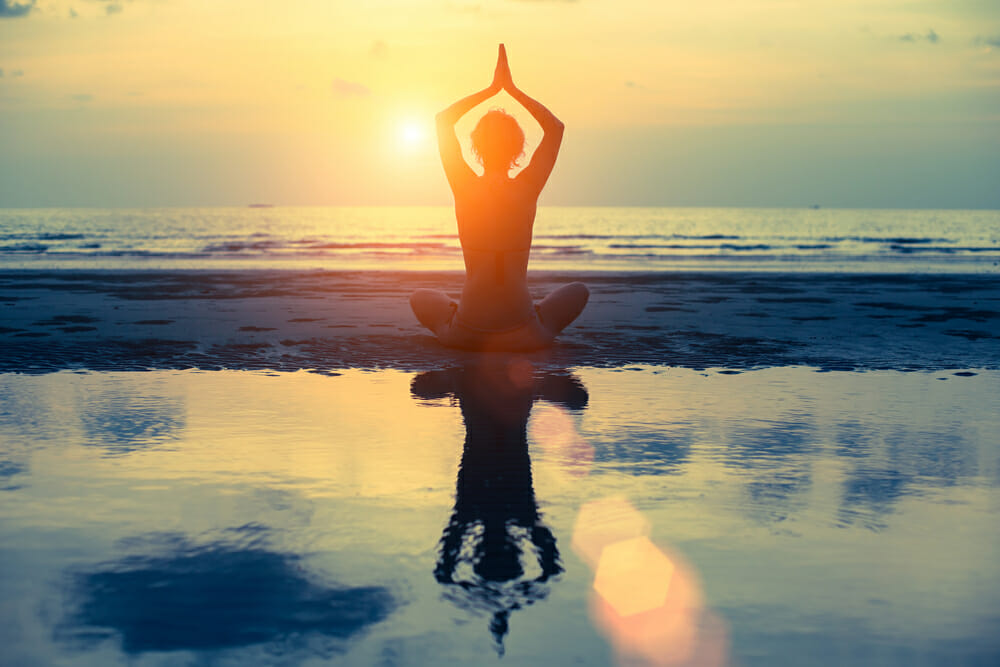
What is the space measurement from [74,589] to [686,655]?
2.04 meters

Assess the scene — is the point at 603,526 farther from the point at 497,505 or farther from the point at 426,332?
the point at 426,332

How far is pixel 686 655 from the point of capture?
2.69 meters

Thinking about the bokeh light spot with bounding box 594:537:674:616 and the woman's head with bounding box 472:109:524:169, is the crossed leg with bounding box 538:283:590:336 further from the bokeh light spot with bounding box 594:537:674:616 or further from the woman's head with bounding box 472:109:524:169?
the bokeh light spot with bounding box 594:537:674:616

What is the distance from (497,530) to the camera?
3.77 m

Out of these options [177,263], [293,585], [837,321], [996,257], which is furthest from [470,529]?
[996,257]

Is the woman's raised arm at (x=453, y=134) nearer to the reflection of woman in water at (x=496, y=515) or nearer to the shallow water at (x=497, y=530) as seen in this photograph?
the reflection of woman in water at (x=496, y=515)

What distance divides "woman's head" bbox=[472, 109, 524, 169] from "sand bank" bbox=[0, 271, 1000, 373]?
6.19 feet

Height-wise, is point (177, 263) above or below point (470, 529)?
above

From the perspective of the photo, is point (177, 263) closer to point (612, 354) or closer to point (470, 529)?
point (612, 354)

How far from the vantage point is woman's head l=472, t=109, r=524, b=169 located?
7992 mm

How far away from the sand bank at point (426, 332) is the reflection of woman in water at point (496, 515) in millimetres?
1881

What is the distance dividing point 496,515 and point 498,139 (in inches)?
185

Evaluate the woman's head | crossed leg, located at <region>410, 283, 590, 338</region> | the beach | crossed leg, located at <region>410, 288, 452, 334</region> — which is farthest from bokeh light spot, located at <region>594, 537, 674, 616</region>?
crossed leg, located at <region>410, 288, 452, 334</region>

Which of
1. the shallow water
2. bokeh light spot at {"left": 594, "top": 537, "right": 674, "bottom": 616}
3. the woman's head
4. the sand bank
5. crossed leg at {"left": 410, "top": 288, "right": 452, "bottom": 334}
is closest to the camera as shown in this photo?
the shallow water
